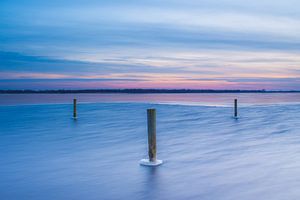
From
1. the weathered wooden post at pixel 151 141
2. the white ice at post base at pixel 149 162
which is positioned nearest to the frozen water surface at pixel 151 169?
the white ice at post base at pixel 149 162

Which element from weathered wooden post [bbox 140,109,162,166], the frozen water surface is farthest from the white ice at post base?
the frozen water surface

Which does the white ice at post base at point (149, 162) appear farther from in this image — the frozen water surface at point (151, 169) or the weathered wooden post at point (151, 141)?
the frozen water surface at point (151, 169)

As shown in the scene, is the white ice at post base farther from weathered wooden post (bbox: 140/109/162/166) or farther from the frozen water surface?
the frozen water surface

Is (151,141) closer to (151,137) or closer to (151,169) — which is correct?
(151,137)

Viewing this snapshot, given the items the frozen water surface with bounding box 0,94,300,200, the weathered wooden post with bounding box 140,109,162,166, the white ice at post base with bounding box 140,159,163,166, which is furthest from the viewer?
the weathered wooden post with bounding box 140,109,162,166

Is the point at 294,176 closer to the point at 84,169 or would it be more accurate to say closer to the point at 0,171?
the point at 84,169

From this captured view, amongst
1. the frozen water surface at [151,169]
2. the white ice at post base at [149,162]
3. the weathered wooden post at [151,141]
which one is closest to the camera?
the frozen water surface at [151,169]

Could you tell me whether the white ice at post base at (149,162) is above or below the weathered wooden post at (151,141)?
below

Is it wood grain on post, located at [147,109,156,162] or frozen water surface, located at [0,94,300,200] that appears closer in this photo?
frozen water surface, located at [0,94,300,200]

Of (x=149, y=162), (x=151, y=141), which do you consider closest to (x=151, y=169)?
(x=149, y=162)

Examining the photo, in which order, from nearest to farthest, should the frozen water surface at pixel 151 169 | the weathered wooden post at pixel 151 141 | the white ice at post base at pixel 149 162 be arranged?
the frozen water surface at pixel 151 169 → the white ice at post base at pixel 149 162 → the weathered wooden post at pixel 151 141

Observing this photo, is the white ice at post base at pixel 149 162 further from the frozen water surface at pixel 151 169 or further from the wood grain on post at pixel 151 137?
the frozen water surface at pixel 151 169

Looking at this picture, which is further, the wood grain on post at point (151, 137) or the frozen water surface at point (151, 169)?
the wood grain on post at point (151, 137)

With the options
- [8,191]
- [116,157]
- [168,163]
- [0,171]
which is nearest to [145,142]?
[116,157]
